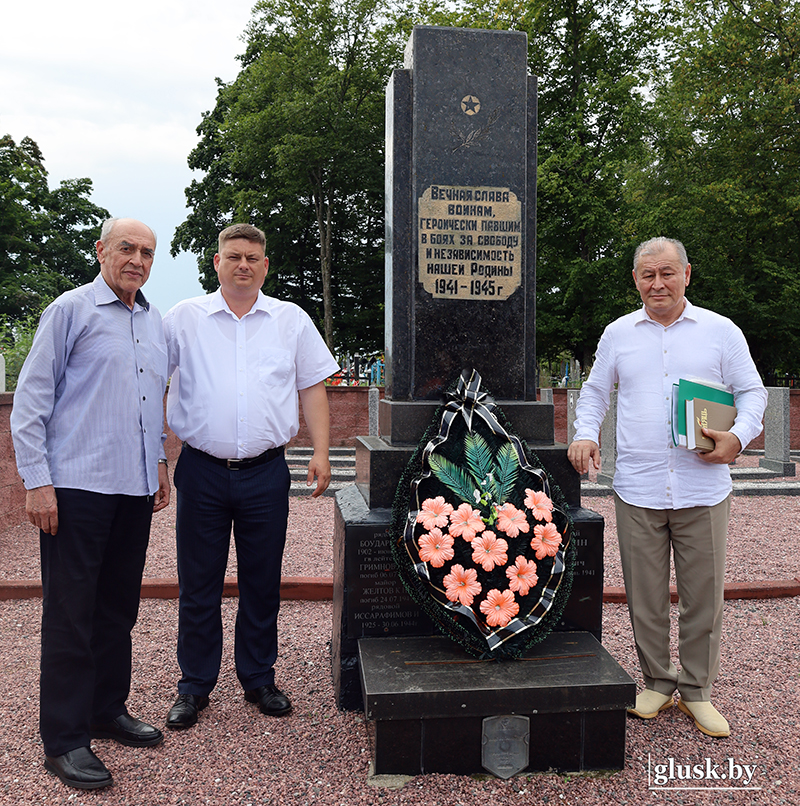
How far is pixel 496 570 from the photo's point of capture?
9.82ft

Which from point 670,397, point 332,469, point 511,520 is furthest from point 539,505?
point 332,469

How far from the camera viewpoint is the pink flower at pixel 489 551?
117 inches

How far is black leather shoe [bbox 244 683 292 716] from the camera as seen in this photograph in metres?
3.18

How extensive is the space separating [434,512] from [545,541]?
1.67ft

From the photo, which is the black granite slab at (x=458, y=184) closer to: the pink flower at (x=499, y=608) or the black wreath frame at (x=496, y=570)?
the black wreath frame at (x=496, y=570)

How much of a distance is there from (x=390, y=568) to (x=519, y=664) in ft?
2.34

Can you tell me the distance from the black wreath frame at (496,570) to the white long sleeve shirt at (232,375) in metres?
0.64

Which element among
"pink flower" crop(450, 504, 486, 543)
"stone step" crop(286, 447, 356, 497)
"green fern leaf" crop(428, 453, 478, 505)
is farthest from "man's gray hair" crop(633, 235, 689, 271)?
"stone step" crop(286, 447, 356, 497)

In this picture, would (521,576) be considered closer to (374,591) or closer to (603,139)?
(374,591)

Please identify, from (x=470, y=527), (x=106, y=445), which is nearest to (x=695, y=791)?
(x=470, y=527)

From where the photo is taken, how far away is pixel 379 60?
2306 centimetres

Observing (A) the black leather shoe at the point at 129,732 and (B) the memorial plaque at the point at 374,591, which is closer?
(A) the black leather shoe at the point at 129,732

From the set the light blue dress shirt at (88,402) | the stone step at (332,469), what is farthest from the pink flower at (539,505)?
the stone step at (332,469)

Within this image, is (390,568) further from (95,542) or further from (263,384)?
(95,542)
